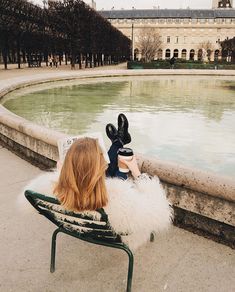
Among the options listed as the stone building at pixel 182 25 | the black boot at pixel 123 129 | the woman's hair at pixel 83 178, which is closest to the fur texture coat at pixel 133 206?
the woman's hair at pixel 83 178

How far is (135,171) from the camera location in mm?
3090

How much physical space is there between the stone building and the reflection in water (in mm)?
98065

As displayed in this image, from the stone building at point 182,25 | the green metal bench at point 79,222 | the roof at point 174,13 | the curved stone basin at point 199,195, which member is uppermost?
the roof at point 174,13

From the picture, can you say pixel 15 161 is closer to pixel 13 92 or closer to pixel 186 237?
pixel 186 237

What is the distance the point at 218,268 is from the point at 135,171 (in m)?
1.12

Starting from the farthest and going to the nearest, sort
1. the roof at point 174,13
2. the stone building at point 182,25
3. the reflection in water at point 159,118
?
the roof at point 174,13
the stone building at point 182,25
the reflection in water at point 159,118

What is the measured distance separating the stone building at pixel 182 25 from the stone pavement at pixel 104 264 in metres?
112

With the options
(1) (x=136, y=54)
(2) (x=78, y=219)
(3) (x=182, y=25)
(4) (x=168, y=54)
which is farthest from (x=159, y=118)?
(4) (x=168, y=54)

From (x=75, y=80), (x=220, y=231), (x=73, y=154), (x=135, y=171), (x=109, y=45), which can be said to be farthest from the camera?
(x=109, y=45)

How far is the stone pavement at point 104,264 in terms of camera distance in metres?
2.92

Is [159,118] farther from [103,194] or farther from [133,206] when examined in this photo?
[103,194]

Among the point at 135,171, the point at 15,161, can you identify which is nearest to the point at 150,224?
the point at 135,171

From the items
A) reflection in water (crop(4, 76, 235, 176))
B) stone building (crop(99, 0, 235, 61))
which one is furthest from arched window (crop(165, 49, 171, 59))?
reflection in water (crop(4, 76, 235, 176))

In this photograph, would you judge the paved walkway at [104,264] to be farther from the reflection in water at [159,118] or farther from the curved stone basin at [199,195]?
the reflection in water at [159,118]
